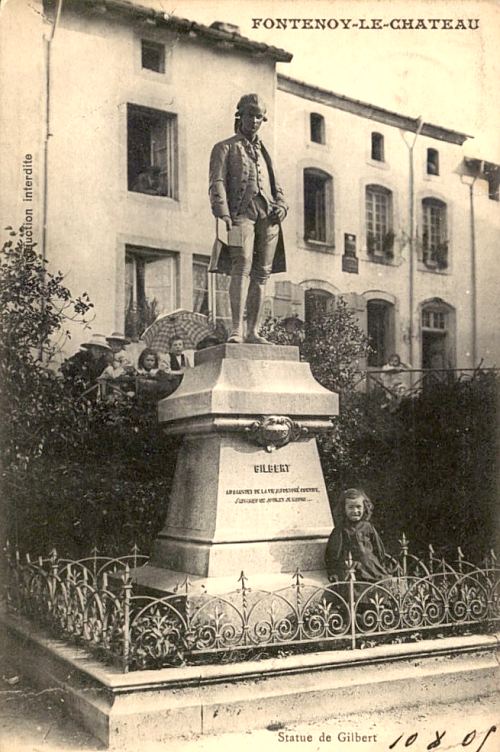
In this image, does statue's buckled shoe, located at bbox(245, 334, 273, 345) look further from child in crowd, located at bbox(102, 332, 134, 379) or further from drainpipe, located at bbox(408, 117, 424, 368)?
drainpipe, located at bbox(408, 117, 424, 368)

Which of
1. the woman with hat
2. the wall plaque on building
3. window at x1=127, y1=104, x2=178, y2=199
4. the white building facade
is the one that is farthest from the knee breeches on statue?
the wall plaque on building

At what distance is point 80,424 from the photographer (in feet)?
34.3

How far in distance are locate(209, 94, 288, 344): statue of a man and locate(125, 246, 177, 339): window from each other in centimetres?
720

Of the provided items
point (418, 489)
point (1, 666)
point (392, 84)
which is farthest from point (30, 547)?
point (392, 84)

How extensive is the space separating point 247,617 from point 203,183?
11.3 m

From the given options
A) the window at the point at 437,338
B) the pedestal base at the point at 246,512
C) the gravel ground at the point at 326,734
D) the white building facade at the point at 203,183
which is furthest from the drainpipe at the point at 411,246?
the gravel ground at the point at 326,734

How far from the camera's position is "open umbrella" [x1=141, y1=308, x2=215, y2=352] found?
1387cm

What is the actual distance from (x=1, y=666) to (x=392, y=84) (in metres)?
11.2

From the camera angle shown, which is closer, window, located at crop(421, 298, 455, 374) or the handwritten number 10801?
the handwritten number 10801

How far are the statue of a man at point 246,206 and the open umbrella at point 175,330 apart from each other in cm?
617

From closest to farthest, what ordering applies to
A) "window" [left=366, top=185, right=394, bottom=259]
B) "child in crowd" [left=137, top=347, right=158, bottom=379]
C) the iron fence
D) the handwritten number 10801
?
the handwritten number 10801, the iron fence, "child in crowd" [left=137, top=347, right=158, bottom=379], "window" [left=366, top=185, right=394, bottom=259]

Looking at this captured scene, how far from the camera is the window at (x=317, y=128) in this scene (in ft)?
57.6

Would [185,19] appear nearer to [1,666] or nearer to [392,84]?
[392,84]

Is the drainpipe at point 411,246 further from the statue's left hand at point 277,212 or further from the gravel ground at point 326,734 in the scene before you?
the gravel ground at point 326,734
